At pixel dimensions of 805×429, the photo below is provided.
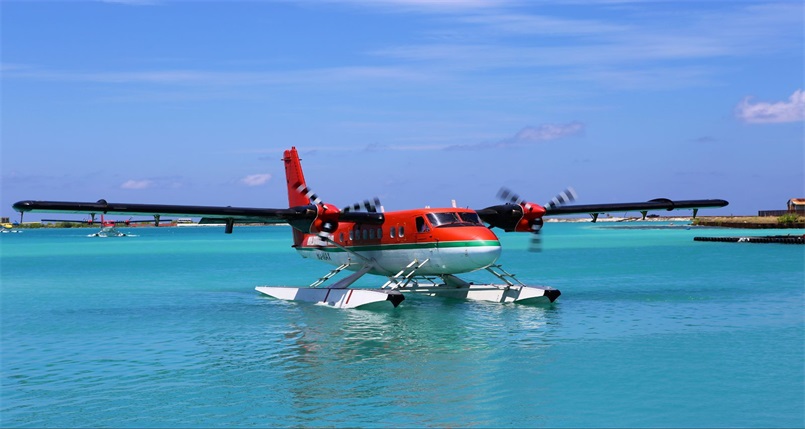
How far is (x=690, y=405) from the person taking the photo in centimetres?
1415

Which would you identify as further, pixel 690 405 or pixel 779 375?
pixel 779 375

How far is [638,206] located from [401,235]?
9.57 m

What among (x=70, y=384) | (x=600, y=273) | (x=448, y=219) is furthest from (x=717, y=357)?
(x=600, y=273)

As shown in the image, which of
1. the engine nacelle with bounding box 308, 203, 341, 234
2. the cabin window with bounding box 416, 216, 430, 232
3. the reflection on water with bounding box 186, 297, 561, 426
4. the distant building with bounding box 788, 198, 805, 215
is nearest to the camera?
the reflection on water with bounding box 186, 297, 561, 426

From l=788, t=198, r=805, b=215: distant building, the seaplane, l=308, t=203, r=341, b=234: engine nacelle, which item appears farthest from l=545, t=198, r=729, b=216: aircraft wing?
l=788, t=198, r=805, b=215: distant building

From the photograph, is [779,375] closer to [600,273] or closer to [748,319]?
[748,319]

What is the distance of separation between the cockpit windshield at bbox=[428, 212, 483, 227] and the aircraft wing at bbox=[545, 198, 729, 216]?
15.0 feet

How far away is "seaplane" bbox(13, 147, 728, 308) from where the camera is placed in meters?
26.8

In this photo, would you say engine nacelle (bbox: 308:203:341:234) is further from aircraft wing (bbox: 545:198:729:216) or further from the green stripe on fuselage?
aircraft wing (bbox: 545:198:729:216)

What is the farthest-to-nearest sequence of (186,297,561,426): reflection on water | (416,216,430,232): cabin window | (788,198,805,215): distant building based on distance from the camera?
(788,198,805,215): distant building → (416,216,430,232): cabin window → (186,297,561,426): reflection on water

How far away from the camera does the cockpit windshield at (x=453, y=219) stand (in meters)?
27.6

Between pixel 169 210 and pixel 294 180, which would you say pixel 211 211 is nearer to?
pixel 169 210

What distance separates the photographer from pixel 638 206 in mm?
32219

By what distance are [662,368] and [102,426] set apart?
10481 mm
